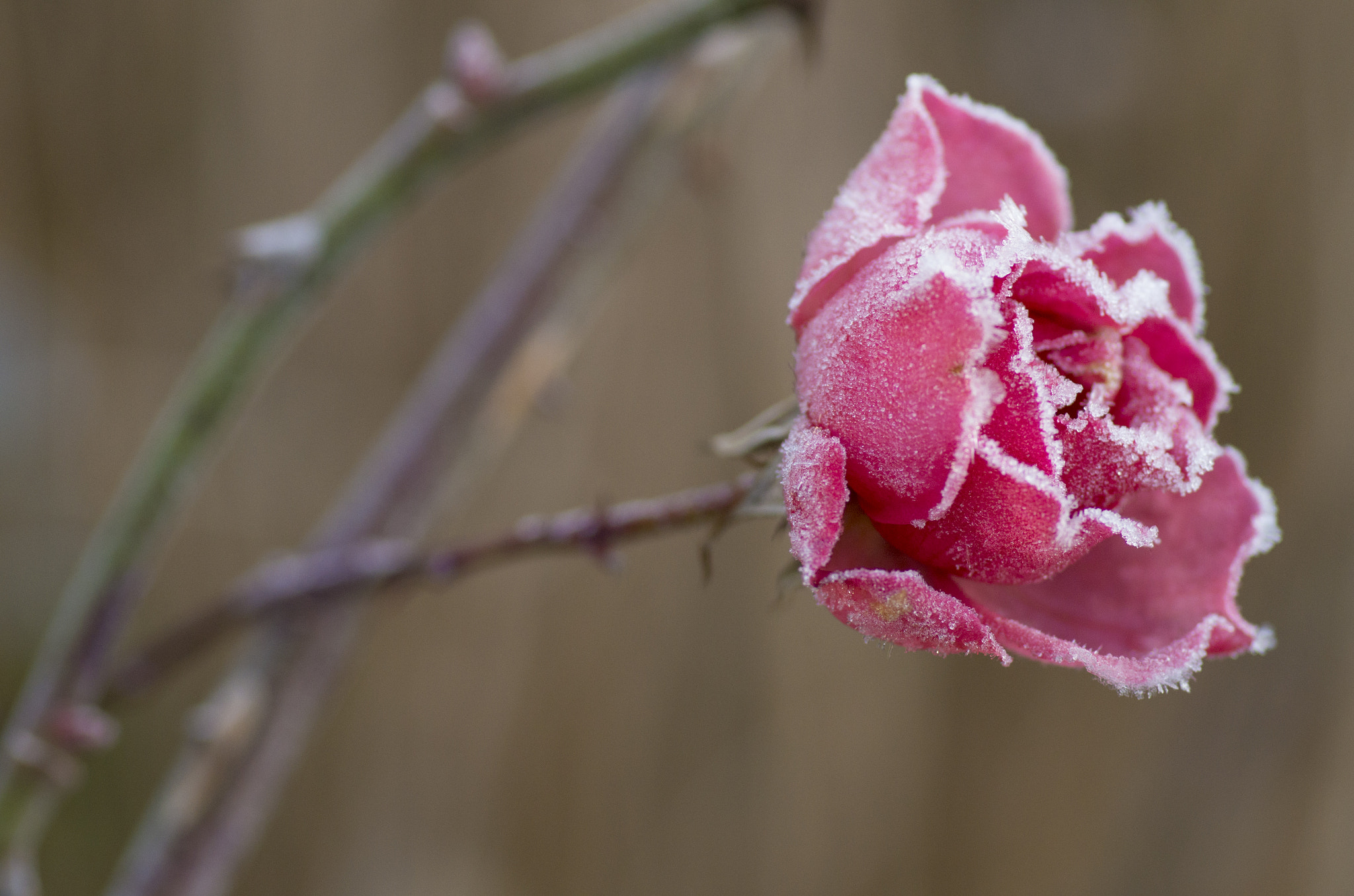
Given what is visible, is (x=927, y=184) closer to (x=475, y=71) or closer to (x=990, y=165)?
(x=990, y=165)

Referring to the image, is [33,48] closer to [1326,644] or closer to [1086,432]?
[1086,432]

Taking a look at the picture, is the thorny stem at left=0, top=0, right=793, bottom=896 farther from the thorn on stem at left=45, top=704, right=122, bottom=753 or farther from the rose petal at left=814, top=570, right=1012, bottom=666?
the rose petal at left=814, top=570, right=1012, bottom=666

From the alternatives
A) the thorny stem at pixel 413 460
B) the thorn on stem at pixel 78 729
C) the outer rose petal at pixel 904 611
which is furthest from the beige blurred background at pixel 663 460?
the outer rose petal at pixel 904 611

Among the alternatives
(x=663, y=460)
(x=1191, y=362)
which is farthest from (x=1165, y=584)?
(x=663, y=460)

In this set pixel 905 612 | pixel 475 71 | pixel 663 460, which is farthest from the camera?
pixel 663 460

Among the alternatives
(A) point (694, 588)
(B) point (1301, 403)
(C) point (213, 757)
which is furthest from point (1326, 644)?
(C) point (213, 757)

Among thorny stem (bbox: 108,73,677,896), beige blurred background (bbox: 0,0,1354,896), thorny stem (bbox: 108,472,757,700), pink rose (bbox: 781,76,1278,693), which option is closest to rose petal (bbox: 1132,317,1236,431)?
pink rose (bbox: 781,76,1278,693)

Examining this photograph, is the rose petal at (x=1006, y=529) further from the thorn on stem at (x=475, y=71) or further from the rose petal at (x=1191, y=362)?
the thorn on stem at (x=475, y=71)

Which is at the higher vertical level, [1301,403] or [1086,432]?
[1086,432]
